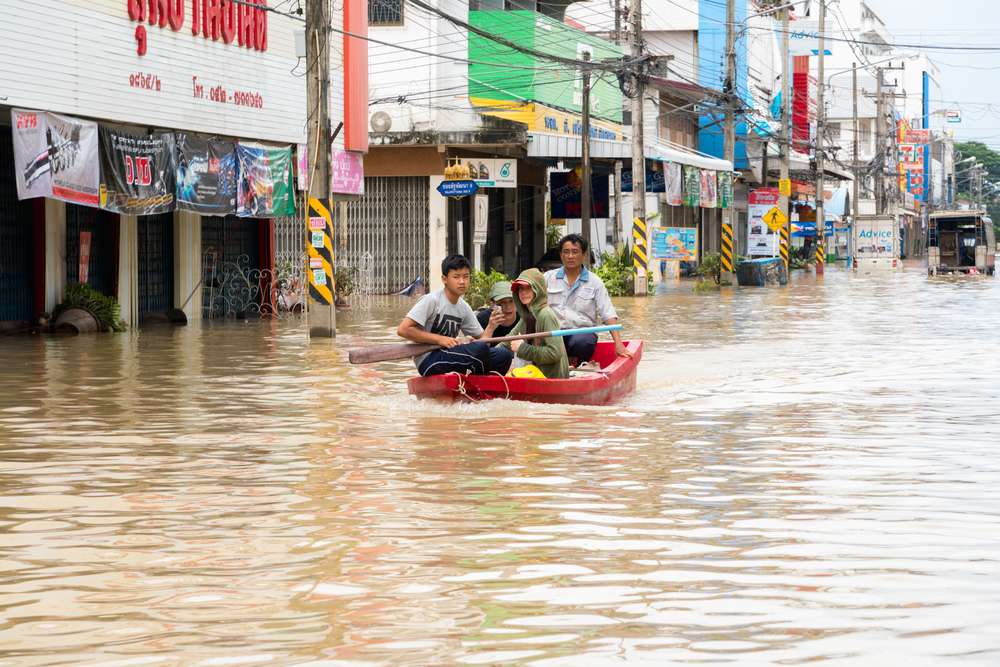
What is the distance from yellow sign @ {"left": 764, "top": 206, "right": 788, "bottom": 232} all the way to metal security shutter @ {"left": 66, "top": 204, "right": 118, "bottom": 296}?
33308 millimetres

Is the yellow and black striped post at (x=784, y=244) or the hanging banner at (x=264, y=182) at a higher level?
the hanging banner at (x=264, y=182)

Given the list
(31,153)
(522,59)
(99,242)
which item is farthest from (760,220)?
(31,153)

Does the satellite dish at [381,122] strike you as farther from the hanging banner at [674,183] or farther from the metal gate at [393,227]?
the hanging banner at [674,183]

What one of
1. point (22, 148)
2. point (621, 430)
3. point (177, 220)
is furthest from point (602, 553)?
point (177, 220)

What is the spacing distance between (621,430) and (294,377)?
587 cm

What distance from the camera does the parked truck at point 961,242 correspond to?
63.3 metres

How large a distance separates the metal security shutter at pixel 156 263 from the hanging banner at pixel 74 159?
492 cm

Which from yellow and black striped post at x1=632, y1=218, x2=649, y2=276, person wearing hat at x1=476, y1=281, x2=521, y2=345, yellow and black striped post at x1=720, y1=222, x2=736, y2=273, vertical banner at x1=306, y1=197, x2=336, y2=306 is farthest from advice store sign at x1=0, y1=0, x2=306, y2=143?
yellow and black striped post at x1=720, y1=222, x2=736, y2=273

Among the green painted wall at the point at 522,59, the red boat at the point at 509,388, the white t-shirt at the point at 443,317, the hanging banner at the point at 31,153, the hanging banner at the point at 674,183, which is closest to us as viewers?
the red boat at the point at 509,388

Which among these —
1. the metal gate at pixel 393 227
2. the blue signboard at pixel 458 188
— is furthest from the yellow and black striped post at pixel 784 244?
the blue signboard at pixel 458 188

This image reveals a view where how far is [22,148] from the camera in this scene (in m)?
20.5

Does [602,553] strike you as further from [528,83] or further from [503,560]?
[528,83]

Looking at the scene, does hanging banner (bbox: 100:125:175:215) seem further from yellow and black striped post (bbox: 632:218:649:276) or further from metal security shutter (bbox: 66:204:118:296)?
yellow and black striped post (bbox: 632:218:649:276)

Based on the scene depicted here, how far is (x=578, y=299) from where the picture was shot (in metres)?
15.7
